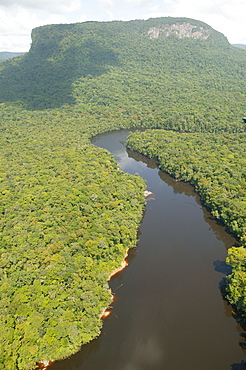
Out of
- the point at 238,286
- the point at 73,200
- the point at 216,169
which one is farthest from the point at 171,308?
the point at 216,169

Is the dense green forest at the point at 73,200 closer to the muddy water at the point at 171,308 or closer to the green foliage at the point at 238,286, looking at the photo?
the green foliage at the point at 238,286

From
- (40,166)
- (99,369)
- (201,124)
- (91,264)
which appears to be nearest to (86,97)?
(201,124)

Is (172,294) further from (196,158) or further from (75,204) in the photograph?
(196,158)

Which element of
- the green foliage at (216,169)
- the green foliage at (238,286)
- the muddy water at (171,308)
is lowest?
the muddy water at (171,308)

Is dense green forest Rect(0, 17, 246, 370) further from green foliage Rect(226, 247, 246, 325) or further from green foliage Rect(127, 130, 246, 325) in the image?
green foliage Rect(127, 130, 246, 325)

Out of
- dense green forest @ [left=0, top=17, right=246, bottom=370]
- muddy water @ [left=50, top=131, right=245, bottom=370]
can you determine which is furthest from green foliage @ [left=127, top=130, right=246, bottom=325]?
muddy water @ [left=50, top=131, right=245, bottom=370]

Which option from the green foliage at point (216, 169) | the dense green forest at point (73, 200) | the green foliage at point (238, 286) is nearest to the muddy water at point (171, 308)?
the green foliage at point (238, 286)

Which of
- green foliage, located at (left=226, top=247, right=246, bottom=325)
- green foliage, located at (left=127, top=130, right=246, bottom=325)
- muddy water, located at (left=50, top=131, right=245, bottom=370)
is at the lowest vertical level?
muddy water, located at (left=50, top=131, right=245, bottom=370)

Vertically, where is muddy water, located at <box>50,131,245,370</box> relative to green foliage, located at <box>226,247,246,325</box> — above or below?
below

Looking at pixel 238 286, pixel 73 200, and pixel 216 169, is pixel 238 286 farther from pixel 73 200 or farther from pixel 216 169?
pixel 216 169
